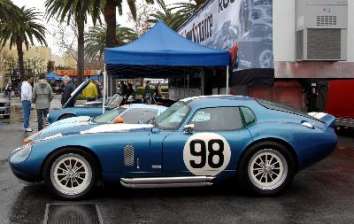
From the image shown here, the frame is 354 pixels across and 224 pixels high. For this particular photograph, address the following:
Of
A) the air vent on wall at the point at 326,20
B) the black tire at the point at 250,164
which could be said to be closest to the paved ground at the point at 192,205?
the black tire at the point at 250,164

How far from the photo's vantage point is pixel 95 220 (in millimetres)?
6180

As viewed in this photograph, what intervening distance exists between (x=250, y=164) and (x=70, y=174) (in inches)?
86.7

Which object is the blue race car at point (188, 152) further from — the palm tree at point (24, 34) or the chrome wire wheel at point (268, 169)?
the palm tree at point (24, 34)

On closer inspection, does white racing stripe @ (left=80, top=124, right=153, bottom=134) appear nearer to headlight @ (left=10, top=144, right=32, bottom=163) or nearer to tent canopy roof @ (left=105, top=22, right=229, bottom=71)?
headlight @ (left=10, top=144, right=32, bottom=163)

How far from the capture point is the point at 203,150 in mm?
7188

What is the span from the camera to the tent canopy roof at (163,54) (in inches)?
524

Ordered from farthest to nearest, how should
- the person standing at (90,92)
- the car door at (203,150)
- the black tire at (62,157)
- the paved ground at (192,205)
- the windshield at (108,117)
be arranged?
1. the person standing at (90,92)
2. the windshield at (108,117)
3. the car door at (203,150)
4. the black tire at (62,157)
5. the paved ground at (192,205)

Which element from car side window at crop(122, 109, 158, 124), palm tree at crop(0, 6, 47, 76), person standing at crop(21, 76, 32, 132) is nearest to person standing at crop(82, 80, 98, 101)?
person standing at crop(21, 76, 32, 132)

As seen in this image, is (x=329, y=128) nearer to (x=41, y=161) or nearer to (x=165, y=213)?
(x=165, y=213)

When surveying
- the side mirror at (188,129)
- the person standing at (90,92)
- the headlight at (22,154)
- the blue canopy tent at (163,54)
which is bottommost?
the headlight at (22,154)

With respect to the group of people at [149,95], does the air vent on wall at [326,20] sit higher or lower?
higher

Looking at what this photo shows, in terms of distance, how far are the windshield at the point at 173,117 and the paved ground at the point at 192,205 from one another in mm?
889

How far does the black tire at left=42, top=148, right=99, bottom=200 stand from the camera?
23.1 ft

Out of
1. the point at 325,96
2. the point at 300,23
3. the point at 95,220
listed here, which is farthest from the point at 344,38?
the point at 95,220
